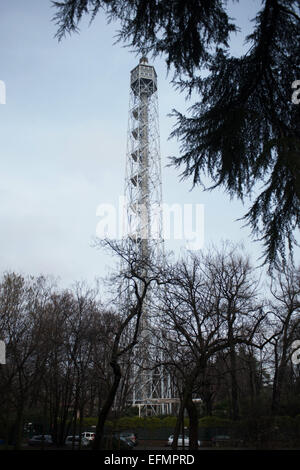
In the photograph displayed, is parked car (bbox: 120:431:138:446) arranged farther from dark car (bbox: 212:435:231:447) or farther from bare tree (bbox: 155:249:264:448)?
bare tree (bbox: 155:249:264:448)

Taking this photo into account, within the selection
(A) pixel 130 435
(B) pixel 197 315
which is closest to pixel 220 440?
(A) pixel 130 435

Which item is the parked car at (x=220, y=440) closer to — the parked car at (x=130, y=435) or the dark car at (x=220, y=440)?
the dark car at (x=220, y=440)

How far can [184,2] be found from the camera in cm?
378

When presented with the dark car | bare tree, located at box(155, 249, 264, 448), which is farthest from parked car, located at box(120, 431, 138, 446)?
bare tree, located at box(155, 249, 264, 448)

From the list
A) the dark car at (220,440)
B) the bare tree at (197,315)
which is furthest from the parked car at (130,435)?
the bare tree at (197,315)

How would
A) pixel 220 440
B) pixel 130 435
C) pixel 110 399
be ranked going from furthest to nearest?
pixel 130 435
pixel 220 440
pixel 110 399

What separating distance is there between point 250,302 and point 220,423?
43.1 feet

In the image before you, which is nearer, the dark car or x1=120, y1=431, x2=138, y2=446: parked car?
the dark car

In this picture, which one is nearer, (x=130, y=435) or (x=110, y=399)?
(x=110, y=399)

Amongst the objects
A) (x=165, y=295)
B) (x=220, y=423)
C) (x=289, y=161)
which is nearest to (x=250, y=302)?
(x=165, y=295)

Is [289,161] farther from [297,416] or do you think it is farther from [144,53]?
[297,416]

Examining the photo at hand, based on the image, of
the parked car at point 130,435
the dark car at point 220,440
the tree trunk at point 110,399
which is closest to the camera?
the tree trunk at point 110,399

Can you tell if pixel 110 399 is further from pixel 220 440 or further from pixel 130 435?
pixel 130 435
